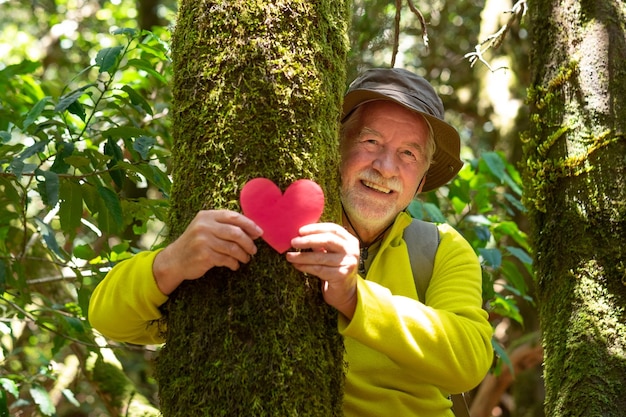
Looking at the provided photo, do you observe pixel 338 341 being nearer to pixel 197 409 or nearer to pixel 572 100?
pixel 197 409

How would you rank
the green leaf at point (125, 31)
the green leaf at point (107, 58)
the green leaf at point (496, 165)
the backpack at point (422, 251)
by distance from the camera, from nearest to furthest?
1. the backpack at point (422, 251)
2. the green leaf at point (107, 58)
3. the green leaf at point (125, 31)
4. the green leaf at point (496, 165)

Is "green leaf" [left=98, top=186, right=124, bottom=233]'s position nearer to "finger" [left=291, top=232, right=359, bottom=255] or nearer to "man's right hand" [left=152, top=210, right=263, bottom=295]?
"man's right hand" [left=152, top=210, right=263, bottom=295]

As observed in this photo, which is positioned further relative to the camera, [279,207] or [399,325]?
[399,325]

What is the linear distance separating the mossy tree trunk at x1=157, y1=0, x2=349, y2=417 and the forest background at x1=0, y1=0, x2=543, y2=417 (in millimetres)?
1053

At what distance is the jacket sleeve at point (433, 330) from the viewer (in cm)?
194

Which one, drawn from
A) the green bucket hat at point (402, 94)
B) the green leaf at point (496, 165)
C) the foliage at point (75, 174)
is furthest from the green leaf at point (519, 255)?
the foliage at point (75, 174)

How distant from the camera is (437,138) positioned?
9.80ft

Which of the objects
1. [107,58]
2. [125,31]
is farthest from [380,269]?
[125,31]

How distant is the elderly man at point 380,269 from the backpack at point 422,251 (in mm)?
27

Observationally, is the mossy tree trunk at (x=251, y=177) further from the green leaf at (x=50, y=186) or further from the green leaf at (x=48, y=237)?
the green leaf at (x=48, y=237)

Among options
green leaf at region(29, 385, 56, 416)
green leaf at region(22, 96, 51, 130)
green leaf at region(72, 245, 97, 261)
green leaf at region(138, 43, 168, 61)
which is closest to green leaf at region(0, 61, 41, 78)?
green leaf at region(138, 43, 168, 61)

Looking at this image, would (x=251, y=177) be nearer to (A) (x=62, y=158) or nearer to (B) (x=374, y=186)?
(B) (x=374, y=186)

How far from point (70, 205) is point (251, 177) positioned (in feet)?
4.73

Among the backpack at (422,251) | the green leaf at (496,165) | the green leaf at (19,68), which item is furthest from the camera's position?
the green leaf at (496,165)
